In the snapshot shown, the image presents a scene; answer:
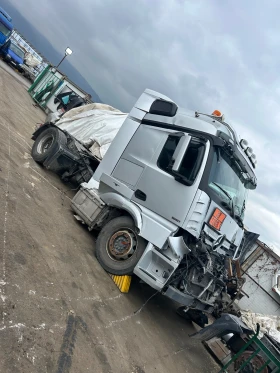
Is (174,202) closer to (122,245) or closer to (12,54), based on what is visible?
(122,245)

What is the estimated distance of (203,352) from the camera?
652cm

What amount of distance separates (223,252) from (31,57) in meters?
28.6

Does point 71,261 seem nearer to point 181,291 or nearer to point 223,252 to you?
point 181,291

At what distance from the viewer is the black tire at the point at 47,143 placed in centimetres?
827

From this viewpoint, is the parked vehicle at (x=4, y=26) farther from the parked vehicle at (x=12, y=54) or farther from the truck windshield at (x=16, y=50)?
the truck windshield at (x=16, y=50)

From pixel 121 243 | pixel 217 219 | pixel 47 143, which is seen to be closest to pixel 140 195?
pixel 121 243

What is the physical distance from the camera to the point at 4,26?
73.3ft

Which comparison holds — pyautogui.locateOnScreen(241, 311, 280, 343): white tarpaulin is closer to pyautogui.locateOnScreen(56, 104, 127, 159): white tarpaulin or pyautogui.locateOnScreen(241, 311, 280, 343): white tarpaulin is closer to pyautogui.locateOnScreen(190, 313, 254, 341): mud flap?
pyautogui.locateOnScreen(190, 313, 254, 341): mud flap

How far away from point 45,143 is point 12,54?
1926 cm

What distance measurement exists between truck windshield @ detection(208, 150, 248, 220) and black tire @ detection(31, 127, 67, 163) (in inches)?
172

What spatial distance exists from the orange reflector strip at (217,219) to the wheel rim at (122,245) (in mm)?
1409

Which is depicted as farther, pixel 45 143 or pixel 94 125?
pixel 94 125

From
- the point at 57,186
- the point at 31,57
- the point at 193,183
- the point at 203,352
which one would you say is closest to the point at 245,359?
the point at 203,352

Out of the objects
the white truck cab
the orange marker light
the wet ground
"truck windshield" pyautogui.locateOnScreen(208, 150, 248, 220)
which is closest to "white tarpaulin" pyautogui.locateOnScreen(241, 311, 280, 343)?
the wet ground
